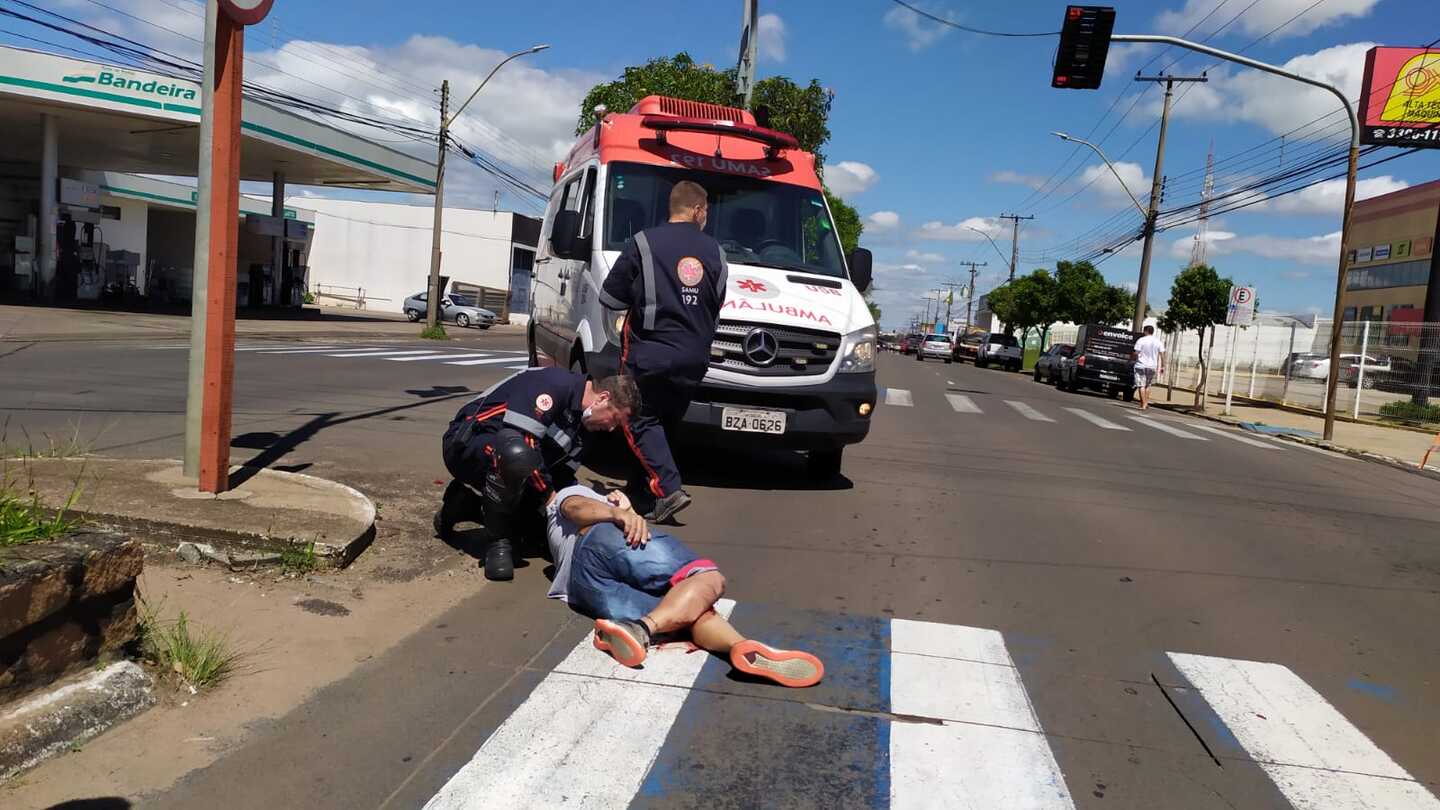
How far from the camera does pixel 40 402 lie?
→ 9.97 meters

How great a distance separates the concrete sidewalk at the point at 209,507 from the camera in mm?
4953

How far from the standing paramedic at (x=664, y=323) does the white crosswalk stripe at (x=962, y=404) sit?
11185 mm

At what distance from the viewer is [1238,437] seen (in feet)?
56.4

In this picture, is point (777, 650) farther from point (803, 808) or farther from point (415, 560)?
point (415, 560)

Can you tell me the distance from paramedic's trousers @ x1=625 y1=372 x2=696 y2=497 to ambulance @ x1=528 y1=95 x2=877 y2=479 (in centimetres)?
72

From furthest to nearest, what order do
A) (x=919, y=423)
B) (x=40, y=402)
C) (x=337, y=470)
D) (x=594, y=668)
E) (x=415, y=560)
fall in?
(x=919, y=423) < (x=40, y=402) < (x=337, y=470) < (x=415, y=560) < (x=594, y=668)

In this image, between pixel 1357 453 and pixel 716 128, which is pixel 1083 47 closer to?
pixel 1357 453

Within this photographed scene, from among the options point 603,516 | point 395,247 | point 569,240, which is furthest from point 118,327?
point 395,247

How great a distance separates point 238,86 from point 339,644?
10.7 ft

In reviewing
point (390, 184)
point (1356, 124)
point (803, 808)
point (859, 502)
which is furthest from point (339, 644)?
point (390, 184)

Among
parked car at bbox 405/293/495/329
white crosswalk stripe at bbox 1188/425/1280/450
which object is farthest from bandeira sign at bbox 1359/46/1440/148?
parked car at bbox 405/293/495/329

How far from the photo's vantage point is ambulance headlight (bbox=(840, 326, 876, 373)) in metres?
7.90

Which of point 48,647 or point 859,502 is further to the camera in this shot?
point 859,502

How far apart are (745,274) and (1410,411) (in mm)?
20240
